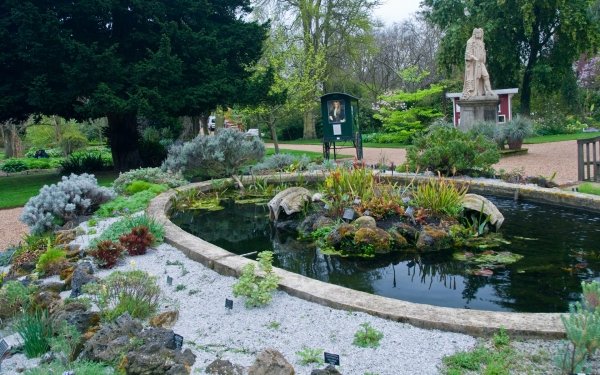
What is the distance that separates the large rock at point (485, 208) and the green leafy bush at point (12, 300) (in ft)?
15.1

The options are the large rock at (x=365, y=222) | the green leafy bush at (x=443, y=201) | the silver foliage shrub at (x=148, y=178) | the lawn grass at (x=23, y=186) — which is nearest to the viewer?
the large rock at (x=365, y=222)

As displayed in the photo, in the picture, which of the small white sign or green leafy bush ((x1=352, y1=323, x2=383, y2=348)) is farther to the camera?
the small white sign

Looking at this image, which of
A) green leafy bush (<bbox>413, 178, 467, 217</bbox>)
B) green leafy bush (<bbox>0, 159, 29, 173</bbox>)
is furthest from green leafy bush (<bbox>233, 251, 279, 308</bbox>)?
green leafy bush (<bbox>0, 159, 29, 173</bbox>)

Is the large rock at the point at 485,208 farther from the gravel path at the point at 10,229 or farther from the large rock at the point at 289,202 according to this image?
the gravel path at the point at 10,229

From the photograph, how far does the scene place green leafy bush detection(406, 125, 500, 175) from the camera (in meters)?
9.58

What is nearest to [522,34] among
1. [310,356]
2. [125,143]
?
[125,143]

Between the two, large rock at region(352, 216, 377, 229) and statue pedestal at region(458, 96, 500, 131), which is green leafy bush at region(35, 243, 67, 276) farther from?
statue pedestal at region(458, 96, 500, 131)

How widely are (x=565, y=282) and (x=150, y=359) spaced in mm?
3362

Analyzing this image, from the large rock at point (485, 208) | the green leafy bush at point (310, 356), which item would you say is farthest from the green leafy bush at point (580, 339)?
the large rock at point (485, 208)

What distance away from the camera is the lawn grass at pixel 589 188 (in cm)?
753

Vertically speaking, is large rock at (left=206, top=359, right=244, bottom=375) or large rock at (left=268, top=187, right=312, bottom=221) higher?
large rock at (left=268, top=187, right=312, bottom=221)

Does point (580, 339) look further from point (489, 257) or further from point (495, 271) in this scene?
point (489, 257)

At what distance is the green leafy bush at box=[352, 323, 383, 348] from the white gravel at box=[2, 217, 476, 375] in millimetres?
36

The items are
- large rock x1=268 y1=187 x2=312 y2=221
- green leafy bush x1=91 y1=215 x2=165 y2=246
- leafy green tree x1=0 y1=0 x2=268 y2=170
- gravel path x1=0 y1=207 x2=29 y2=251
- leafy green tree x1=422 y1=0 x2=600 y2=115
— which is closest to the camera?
green leafy bush x1=91 y1=215 x2=165 y2=246
